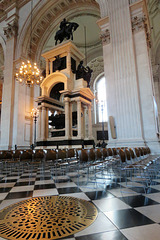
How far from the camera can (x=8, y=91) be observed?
466 inches

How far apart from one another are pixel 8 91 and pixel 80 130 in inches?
258

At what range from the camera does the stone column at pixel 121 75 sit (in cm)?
656

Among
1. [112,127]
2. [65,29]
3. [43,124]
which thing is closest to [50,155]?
[112,127]

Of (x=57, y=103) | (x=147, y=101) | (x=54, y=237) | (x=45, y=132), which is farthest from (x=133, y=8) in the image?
(x=54, y=237)

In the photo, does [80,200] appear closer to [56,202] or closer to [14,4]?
[56,202]

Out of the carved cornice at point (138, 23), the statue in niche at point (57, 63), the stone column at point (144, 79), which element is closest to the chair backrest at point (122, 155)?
the stone column at point (144, 79)

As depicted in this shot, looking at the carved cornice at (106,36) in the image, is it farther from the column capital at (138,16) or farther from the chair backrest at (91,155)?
the chair backrest at (91,155)

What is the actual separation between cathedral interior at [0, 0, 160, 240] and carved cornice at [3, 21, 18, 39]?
8cm

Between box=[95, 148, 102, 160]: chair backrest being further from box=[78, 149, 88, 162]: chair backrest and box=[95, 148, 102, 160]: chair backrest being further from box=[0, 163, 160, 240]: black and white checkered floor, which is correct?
box=[0, 163, 160, 240]: black and white checkered floor

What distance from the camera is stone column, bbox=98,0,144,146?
6.56 m

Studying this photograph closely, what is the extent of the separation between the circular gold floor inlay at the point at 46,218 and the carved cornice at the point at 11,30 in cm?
1403

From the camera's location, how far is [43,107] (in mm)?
10305

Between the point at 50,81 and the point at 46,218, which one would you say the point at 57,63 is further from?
the point at 46,218

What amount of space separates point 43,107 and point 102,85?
12.4 meters
